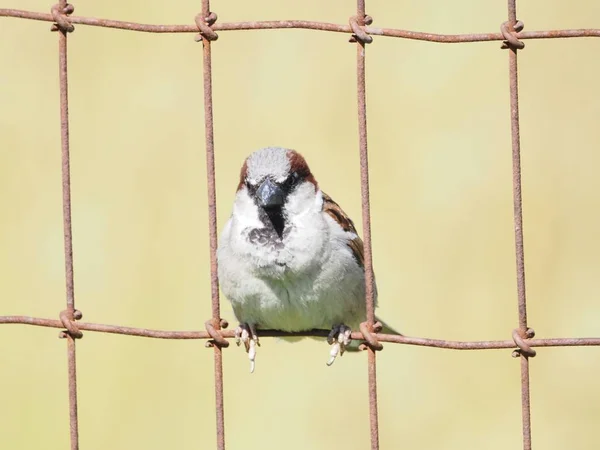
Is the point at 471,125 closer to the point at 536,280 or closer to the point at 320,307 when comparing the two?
the point at 536,280

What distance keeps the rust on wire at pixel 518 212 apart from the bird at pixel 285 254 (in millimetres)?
643

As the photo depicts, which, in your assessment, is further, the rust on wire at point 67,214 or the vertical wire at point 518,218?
the rust on wire at point 67,214

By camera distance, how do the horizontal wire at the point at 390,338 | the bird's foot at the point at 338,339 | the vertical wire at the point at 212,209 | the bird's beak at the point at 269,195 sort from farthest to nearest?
1. the bird's foot at the point at 338,339
2. the bird's beak at the point at 269,195
3. the vertical wire at the point at 212,209
4. the horizontal wire at the point at 390,338

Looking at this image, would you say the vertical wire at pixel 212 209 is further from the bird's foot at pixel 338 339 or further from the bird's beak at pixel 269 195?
the bird's foot at pixel 338 339

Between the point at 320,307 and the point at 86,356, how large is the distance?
2935mm

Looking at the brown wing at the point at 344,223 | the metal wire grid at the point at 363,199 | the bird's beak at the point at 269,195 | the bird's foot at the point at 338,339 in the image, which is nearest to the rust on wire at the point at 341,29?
the metal wire grid at the point at 363,199

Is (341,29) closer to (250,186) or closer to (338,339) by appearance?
(250,186)

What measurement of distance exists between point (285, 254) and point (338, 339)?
0.83ft

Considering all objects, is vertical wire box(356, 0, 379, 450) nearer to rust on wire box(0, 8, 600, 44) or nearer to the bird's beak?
rust on wire box(0, 8, 600, 44)

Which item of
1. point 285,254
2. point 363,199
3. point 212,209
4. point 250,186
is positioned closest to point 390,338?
point 363,199

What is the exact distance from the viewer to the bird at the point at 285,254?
3.32m

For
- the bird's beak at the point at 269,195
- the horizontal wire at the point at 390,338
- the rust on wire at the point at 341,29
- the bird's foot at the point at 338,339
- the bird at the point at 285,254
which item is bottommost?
the bird's foot at the point at 338,339

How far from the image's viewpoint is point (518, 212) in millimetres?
2770

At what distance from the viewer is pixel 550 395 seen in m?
5.92
